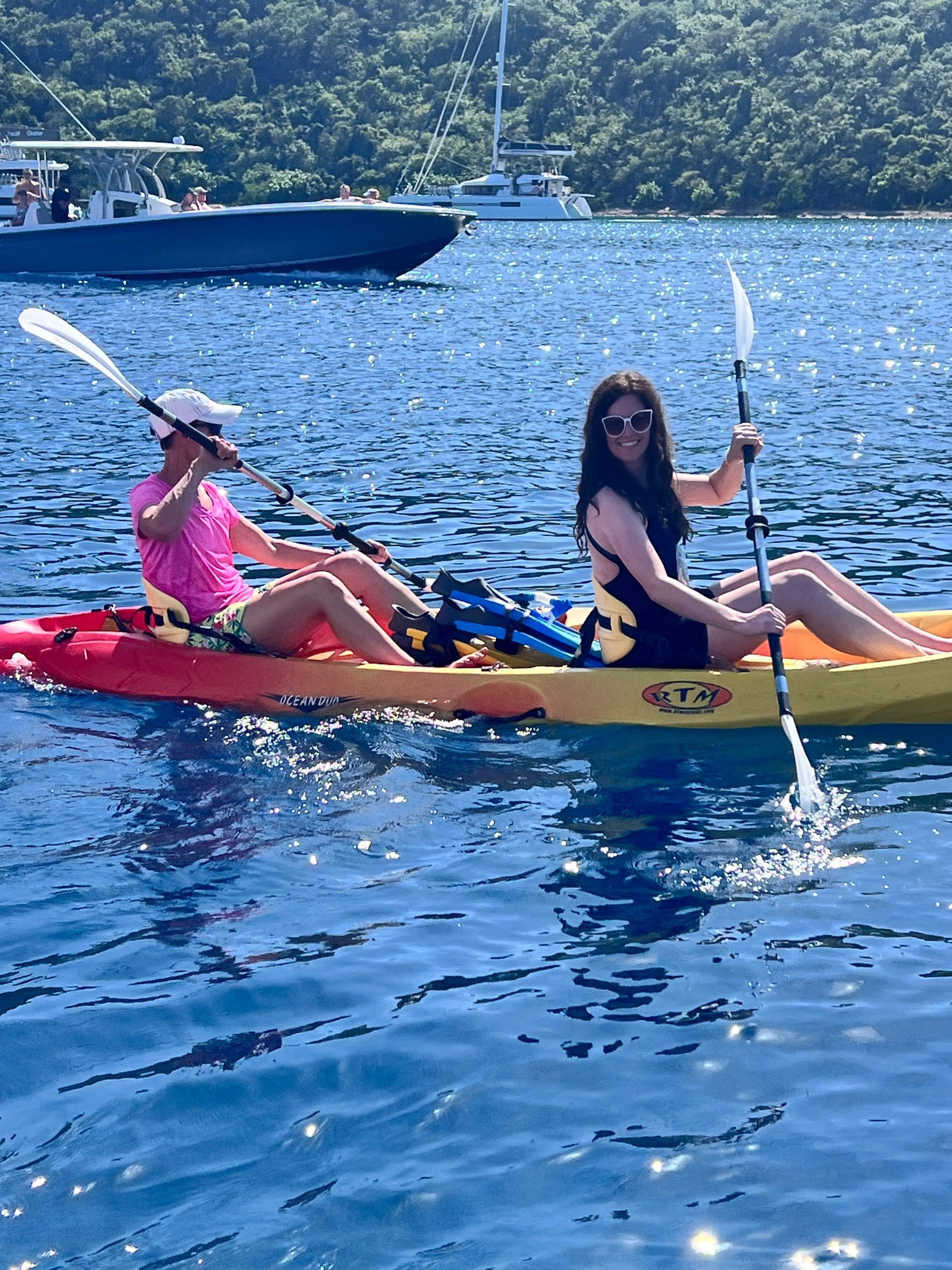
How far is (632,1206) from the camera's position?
378cm

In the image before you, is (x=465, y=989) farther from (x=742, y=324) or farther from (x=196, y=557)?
(x=742, y=324)

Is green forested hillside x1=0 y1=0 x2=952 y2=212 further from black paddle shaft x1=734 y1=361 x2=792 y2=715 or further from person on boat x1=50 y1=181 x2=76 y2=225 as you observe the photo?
black paddle shaft x1=734 y1=361 x2=792 y2=715

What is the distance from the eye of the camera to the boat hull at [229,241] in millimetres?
30672

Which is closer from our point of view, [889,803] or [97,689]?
[889,803]

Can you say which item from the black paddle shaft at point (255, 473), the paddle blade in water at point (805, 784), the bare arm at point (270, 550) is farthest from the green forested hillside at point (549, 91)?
the paddle blade in water at point (805, 784)

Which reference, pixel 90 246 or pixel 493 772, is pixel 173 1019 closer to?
pixel 493 772

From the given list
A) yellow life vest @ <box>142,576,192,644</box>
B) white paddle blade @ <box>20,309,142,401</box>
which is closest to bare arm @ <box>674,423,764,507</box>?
yellow life vest @ <box>142,576,192,644</box>

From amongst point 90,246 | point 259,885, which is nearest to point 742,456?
point 259,885

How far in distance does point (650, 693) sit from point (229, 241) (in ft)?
86.0

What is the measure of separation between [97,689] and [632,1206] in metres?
4.58

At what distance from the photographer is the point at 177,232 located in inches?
1211

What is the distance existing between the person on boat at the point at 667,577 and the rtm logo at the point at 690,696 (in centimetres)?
13

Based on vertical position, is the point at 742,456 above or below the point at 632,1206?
above

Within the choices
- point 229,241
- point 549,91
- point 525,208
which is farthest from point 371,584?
point 549,91
